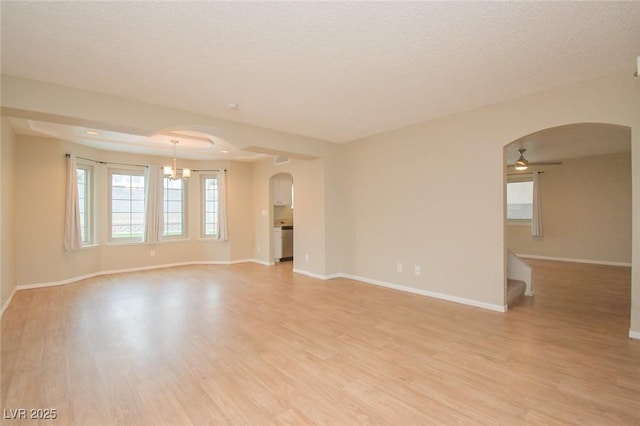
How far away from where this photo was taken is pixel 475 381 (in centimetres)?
229

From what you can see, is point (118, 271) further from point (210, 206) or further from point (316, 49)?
point (316, 49)

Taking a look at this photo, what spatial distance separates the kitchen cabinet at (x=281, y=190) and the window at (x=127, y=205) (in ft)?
9.91

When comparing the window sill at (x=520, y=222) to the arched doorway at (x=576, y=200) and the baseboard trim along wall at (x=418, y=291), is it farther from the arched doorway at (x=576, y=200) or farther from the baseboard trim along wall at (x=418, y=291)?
the baseboard trim along wall at (x=418, y=291)

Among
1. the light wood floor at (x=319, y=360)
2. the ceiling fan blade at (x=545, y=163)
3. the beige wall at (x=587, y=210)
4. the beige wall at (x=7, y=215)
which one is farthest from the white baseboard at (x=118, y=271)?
the beige wall at (x=587, y=210)

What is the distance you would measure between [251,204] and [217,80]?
5.13 metres

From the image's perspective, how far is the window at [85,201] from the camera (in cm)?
595

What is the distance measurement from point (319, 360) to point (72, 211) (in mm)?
5475

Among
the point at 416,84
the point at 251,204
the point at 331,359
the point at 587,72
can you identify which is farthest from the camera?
the point at 251,204

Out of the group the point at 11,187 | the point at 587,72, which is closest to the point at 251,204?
the point at 11,187

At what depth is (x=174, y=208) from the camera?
24.1 feet

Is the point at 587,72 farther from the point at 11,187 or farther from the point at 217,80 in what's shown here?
the point at 11,187

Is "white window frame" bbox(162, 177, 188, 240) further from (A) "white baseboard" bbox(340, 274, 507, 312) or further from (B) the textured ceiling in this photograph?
(A) "white baseboard" bbox(340, 274, 507, 312)

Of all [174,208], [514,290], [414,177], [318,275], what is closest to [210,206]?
[174,208]

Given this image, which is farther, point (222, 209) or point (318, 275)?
point (222, 209)
